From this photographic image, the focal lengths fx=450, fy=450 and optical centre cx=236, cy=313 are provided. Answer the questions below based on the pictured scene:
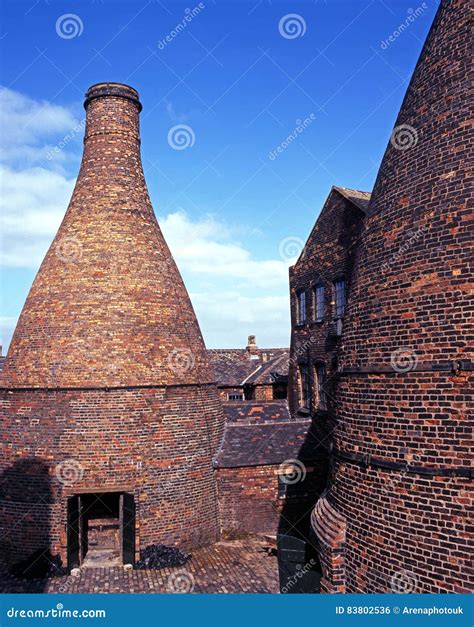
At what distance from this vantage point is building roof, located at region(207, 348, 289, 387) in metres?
26.6

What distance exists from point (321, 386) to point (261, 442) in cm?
345

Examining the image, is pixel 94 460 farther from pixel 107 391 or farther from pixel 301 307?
pixel 301 307

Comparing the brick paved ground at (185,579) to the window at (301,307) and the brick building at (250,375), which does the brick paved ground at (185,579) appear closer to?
the window at (301,307)

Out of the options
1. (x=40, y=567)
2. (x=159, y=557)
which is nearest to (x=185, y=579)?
(x=159, y=557)

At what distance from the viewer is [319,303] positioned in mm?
16844

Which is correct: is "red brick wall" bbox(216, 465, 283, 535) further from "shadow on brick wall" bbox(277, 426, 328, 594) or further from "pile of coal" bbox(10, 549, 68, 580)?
"pile of coal" bbox(10, 549, 68, 580)

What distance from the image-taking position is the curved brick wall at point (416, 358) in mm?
5312

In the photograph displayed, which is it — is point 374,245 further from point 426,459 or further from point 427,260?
point 426,459

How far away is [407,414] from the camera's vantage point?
18.8 ft

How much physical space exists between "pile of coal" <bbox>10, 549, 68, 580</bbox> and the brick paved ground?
0.56ft

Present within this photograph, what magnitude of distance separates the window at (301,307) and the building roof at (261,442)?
4398 millimetres

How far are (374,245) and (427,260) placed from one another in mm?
1063

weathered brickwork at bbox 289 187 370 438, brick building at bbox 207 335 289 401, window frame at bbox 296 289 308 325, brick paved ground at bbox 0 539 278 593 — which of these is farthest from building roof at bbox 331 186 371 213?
brick building at bbox 207 335 289 401

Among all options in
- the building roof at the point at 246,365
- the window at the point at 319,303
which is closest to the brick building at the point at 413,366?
the window at the point at 319,303
